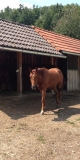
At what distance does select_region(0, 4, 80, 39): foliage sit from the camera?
161 feet

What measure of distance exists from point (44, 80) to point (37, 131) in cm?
273

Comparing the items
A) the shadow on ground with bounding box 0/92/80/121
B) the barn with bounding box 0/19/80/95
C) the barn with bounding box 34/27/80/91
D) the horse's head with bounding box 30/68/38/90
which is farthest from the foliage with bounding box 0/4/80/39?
the horse's head with bounding box 30/68/38/90

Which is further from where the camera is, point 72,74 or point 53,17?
point 53,17

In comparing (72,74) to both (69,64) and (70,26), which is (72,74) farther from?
(70,26)

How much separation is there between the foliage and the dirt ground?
40641 mm

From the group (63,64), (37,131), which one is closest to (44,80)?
Answer: (37,131)

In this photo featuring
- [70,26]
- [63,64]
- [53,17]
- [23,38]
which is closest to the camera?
[23,38]

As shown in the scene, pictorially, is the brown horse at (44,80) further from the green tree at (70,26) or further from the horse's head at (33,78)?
the green tree at (70,26)

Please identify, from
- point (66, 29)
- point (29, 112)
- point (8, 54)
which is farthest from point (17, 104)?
point (66, 29)

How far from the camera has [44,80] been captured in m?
8.80

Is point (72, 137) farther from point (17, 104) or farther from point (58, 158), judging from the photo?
point (17, 104)

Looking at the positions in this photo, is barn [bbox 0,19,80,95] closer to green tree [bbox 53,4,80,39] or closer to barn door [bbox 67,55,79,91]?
barn door [bbox 67,55,79,91]

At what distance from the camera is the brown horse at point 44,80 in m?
8.14

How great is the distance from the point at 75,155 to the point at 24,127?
2.13 meters
